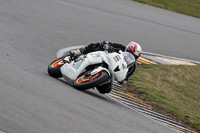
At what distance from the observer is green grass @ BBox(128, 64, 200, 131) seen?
9.42m

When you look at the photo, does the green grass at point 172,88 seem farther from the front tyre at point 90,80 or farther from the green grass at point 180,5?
the green grass at point 180,5

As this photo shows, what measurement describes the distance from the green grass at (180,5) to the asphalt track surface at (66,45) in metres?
0.86

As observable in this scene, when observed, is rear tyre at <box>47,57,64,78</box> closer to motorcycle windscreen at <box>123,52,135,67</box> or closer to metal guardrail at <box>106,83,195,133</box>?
metal guardrail at <box>106,83,195,133</box>

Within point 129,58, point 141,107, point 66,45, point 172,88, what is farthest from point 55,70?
point 172,88

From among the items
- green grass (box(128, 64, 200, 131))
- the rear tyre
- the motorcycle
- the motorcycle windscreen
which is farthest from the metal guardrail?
the rear tyre

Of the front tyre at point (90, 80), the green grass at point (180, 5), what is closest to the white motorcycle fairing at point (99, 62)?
the front tyre at point (90, 80)

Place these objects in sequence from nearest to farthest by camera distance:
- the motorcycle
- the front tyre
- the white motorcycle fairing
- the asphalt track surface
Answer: the asphalt track surface → the front tyre → the motorcycle → the white motorcycle fairing

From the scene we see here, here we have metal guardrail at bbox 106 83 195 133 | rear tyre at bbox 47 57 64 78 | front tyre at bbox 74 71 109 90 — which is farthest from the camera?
rear tyre at bbox 47 57 64 78

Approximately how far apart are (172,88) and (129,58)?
2916 millimetres

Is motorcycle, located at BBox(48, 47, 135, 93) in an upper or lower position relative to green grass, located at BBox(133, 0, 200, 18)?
upper

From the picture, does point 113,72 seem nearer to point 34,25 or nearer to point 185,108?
point 185,108

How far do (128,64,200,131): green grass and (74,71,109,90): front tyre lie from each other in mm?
2013

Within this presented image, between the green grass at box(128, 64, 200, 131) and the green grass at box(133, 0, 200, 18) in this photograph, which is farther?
the green grass at box(133, 0, 200, 18)

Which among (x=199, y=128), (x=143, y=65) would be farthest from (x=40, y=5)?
(x=199, y=128)
